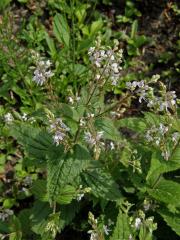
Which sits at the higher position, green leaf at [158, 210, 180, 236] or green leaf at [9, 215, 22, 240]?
green leaf at [158, 210, 180, 236]

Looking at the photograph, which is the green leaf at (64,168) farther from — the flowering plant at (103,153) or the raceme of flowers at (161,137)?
the raceme of flowers at (161,137)

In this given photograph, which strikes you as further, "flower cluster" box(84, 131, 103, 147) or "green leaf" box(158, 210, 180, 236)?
"green leaf" box(158, 210, 180, 236)

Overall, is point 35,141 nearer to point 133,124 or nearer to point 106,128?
point 106,128

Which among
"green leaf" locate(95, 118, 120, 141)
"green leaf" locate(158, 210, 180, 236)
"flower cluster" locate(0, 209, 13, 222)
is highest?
"green leaf" locate(95, 118, 120, 141)

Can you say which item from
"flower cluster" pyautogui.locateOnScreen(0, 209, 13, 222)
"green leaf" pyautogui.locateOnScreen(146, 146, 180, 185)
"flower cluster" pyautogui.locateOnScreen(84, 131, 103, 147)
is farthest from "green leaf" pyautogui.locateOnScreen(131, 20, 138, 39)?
"flower cluster" pyautogui.locateOnScreen(84, 131, 103, 147)

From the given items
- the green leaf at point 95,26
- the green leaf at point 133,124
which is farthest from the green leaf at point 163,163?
the green leaf at point 95,26

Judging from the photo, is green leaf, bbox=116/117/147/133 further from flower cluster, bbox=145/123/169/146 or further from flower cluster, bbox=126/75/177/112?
flower cluster, bbox=126/75/177/112

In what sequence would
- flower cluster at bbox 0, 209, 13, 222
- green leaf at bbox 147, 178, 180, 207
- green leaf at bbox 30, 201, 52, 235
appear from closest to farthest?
green leaf at bbox 147, 178, 180, 207, green leaf at bbox 30, 201, 52, 235, flower cluster at bbox 0, 209, 13, 222

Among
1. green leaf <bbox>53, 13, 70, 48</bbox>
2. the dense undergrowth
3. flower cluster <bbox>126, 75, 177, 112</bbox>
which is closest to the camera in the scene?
flower cluster <bbox>126, 75, 177, 112</bbox>
